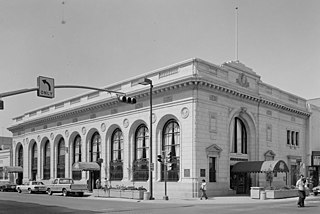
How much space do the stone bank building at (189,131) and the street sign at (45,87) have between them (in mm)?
19485

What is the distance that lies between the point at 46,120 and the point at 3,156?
65.0 feet

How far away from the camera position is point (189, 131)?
127ft

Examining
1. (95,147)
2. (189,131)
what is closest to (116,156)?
(95,147)

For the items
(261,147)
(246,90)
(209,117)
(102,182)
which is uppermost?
(246,90)

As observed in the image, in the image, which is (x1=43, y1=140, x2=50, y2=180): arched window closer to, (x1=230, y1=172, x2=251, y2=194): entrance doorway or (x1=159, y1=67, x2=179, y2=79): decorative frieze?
(x1=159, y1=67, x2=179, y2=79): decorative frieze

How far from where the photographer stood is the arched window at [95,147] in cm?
5169

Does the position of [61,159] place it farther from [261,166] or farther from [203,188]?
[261,166]

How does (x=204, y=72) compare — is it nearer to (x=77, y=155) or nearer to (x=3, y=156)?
(x=77, y=155)

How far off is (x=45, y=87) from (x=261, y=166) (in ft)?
83.9

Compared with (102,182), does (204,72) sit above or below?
above

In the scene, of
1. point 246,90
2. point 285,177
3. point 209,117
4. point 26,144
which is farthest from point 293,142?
point 26,144

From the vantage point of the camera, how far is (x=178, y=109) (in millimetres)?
40094

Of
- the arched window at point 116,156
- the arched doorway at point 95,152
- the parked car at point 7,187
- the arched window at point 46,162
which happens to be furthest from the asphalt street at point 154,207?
the arched window at point 46,162

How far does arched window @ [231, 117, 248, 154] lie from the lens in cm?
4447
